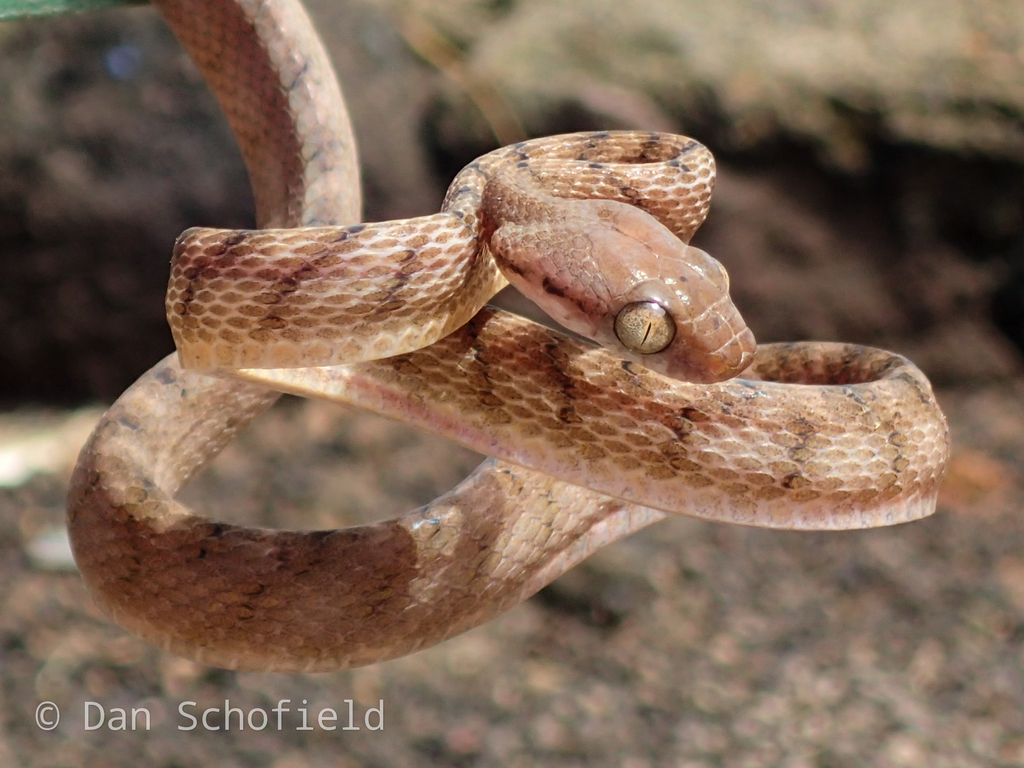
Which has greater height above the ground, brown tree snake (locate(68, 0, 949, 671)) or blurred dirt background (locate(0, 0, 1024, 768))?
brown tree snake (locate(68, 0, 949, 671))

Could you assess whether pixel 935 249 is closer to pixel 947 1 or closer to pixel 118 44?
pixel 947 1

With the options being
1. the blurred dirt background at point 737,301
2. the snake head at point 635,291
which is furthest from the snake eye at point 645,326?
the blurred dirt background at point 737,301

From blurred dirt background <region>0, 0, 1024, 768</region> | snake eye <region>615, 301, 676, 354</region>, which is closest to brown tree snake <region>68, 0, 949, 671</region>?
snake eye <region>615, 301, 676, 354</region>

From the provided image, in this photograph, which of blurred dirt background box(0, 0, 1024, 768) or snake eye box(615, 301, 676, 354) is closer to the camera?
snake eye box(615, 301, 676, 354)

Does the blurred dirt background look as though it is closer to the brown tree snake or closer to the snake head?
the brown tree snake

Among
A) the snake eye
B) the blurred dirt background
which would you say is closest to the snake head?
the snake eye

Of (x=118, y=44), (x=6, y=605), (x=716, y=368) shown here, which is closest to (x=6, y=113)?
(x=118, y=44)

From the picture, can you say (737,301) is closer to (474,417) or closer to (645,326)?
(474,417)

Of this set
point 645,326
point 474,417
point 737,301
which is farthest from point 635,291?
point 737,301
